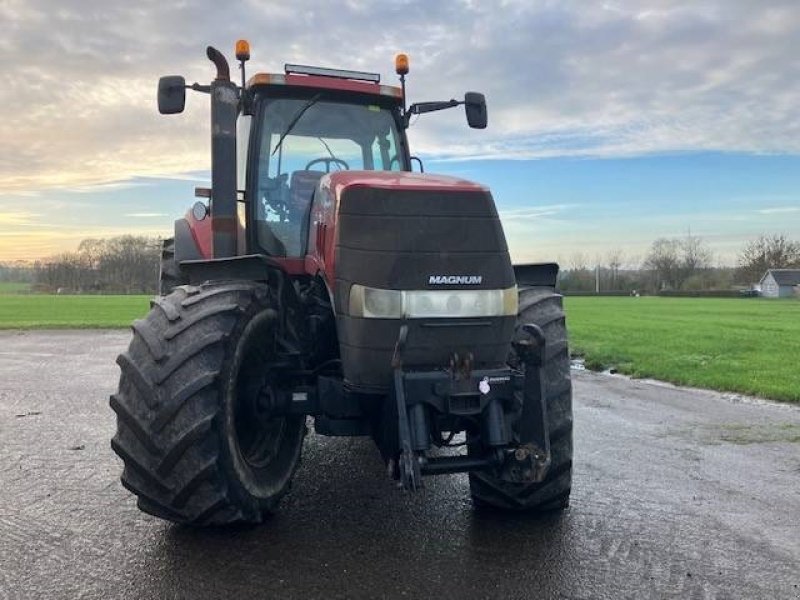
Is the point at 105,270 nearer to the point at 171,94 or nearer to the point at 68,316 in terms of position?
the point at 68,316

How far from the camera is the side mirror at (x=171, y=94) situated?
4.82 metres

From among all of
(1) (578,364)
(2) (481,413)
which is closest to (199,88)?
(2) (481,413)

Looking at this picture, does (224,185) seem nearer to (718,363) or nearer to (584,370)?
(584,370)

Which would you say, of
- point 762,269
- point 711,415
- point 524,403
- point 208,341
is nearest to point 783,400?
point 711,415

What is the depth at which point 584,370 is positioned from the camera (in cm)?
1276

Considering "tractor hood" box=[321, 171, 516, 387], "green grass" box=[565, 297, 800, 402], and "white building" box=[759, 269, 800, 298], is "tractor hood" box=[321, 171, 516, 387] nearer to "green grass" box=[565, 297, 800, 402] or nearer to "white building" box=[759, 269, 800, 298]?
"green grass" box=[565, 297, 800, 402]

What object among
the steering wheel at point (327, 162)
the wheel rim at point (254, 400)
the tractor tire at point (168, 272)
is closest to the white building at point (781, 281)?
the tractor tire at point (168, 272)

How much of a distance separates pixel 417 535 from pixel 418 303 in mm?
1437

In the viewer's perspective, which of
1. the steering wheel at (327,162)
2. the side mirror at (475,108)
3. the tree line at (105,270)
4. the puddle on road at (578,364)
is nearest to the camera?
the steering wheel at (327,162)

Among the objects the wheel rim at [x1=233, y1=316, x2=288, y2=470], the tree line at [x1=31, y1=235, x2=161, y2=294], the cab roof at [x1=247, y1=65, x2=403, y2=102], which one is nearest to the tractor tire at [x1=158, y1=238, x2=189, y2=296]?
the cab roof at [x1=247, y1=65, x2=403, y2=102]

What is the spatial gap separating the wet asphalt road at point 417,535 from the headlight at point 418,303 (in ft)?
4.23

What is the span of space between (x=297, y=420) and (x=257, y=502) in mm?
663

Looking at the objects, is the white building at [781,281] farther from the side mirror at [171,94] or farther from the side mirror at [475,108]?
the side mirror at [171,94]

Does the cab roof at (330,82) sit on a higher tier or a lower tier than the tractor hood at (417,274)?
higher
